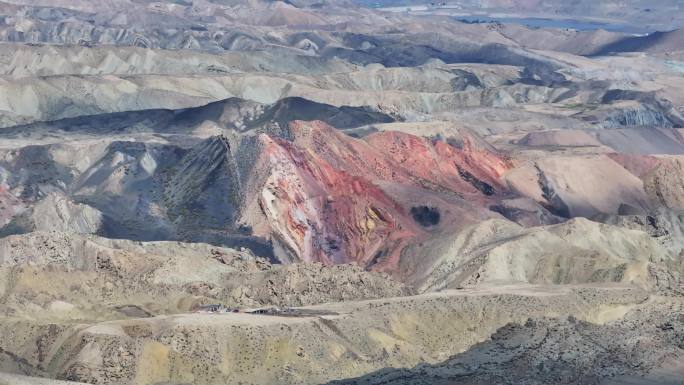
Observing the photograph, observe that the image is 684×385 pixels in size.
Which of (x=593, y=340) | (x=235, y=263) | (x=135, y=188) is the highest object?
(x=593, y=340)

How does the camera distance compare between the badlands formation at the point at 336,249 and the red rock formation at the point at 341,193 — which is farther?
the red rock formation at the point at 341,193

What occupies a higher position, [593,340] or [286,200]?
[593,340]

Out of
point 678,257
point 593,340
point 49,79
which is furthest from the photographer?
point 49,79

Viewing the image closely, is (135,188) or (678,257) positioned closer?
(678,257)

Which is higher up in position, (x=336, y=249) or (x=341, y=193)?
(x=341, y=193)

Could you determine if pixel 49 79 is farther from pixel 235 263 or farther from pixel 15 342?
pixel 15 342

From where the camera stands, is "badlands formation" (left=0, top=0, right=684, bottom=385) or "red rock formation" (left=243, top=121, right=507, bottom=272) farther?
"red rock formation" (left=243, top=121, right=507, bottom=272)

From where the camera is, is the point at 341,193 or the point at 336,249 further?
the point at 341,193

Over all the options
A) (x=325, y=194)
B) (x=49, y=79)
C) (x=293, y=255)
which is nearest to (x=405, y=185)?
(x=325, y=194)
